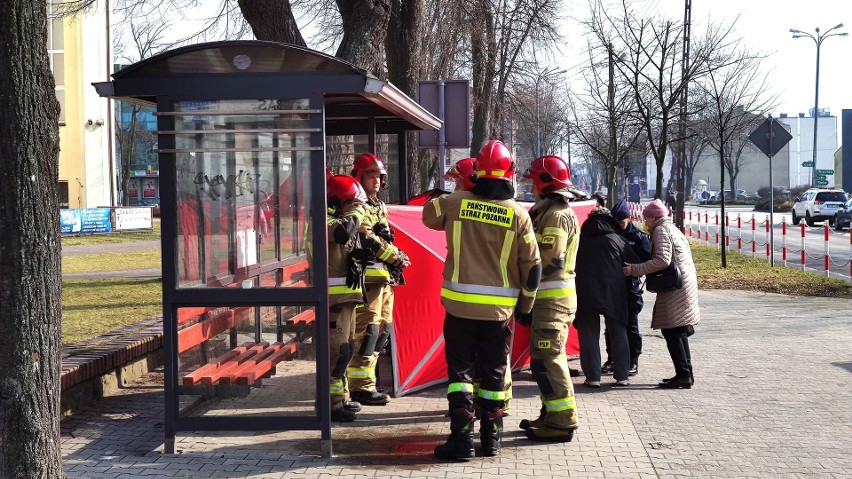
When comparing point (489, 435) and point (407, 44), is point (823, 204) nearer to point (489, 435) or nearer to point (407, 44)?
point (407, 44)

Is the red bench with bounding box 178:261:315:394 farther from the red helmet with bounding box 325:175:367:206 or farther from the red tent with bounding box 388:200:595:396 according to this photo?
the red tent with bounding box 388:200:595:396

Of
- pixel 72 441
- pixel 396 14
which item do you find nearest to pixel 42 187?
pixel 72 441

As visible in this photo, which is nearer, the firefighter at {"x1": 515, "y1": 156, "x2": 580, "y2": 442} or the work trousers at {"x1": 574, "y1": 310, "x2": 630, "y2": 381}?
the firefighter at {"x1": 515, "y1": 156, "x2": 580, "y2": 442}

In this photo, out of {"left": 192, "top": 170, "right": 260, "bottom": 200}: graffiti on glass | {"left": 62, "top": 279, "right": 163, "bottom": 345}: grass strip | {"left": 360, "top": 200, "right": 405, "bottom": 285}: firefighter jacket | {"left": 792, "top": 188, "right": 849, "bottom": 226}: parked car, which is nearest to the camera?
{"left": 192, "top": 170, "right": 260, "bottom": 200}: graffiti on glass

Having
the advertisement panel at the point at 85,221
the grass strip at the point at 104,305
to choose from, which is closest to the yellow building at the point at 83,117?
the advertisement panel at the point at 85,221

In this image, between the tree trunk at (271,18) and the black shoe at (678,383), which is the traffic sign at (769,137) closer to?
the tree trunk at (271,18)

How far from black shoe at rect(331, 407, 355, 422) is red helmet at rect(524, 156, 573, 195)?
83.3 inches

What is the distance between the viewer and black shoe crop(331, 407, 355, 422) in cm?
712

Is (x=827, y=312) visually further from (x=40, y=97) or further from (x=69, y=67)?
(x=69, y=67)

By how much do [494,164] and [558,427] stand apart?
1.83 meters

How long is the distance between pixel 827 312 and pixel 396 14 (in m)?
7.52

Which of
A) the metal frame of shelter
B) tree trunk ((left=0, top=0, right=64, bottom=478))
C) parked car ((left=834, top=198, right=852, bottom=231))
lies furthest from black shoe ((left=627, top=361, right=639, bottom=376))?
parked car ((left=834, top=198, right=852, bottom=231))

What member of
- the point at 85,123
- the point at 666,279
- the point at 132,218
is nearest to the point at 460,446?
the point at 666,279

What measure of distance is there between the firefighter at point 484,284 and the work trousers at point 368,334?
1.41 metres
